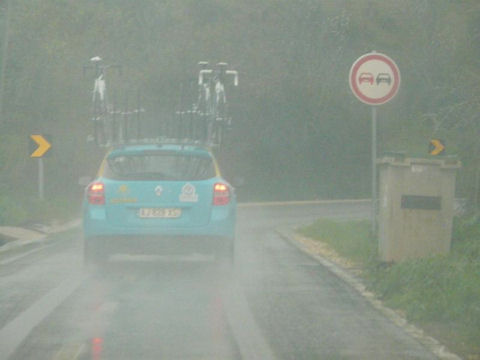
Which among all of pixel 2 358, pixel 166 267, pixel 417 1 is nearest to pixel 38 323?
pixel 2 358

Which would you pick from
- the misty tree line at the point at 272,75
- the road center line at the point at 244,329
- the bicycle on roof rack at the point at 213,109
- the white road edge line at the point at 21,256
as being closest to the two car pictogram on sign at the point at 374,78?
the road center line at the point at 244,329

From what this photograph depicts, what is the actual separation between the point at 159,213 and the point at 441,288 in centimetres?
415

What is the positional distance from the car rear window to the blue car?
13 millimetres

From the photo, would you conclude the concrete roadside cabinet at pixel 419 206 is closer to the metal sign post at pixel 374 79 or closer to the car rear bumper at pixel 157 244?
the metal sign post at pixel 374 79

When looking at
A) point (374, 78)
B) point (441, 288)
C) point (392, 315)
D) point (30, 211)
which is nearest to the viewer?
point (392, 315)

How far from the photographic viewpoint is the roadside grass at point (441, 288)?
8227 mm

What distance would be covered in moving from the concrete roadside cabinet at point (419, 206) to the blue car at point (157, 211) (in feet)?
7.93

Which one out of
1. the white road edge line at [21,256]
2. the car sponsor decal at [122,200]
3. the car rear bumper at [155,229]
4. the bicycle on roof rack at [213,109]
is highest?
the bicycle on roof rack at [213,109]

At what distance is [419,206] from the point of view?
440 inches

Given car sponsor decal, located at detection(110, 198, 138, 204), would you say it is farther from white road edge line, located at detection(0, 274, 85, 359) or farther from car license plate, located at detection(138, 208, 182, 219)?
white road edge line, located at detection(0, 274, 85, 359)

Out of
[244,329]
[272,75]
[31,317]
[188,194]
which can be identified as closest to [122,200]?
[188,194]

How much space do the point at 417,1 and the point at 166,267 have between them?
101 ft

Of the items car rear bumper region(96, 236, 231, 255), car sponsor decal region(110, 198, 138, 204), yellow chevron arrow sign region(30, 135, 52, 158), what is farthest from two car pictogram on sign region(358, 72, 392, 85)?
yellow chevron arrow sign region(30, 135, 52, 158)

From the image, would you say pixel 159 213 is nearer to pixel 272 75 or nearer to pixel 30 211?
pixel 30 211
